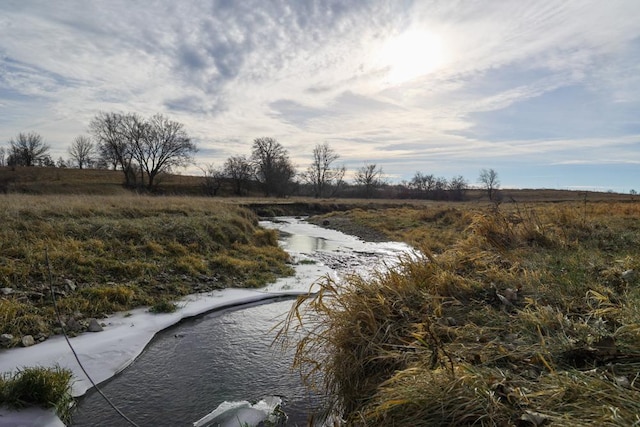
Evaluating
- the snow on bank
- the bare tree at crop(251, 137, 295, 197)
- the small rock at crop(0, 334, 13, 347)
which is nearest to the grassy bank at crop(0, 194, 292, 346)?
the small rock at crop(0, 334, 13, 347)

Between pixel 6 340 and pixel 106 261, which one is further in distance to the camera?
pixel 106 261

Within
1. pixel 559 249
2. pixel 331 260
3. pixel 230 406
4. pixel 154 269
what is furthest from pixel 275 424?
pixel 331 260

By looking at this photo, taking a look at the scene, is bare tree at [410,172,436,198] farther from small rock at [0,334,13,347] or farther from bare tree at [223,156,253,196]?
small rock at [0,334,13,347]

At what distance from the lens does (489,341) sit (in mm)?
3021

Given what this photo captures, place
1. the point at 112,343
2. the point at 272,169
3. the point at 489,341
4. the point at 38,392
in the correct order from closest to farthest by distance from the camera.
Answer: the point at 489,341 < the point at 38,392 < the point at 112,343 < the point at 272,169

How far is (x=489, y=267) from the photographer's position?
519 centimetres

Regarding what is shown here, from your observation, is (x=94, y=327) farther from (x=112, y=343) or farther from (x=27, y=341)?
(x=27, y=341)

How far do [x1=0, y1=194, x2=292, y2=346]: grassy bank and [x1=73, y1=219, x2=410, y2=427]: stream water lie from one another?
62.0 inches

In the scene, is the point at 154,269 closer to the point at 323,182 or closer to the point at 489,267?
the point at 489,267

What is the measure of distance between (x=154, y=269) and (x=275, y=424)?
6.23 metres

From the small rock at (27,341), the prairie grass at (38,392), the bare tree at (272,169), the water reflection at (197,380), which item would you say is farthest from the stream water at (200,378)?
the bare tree at (272,169)

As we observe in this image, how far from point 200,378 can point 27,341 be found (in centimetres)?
263

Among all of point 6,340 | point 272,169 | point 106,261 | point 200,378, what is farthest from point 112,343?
point 272,169

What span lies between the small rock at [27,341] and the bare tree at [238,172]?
60.3m
